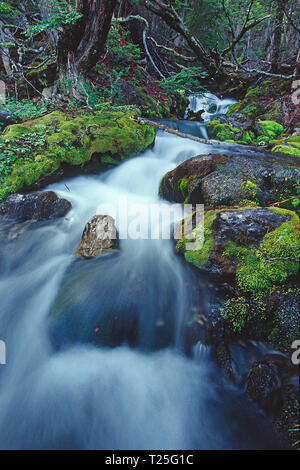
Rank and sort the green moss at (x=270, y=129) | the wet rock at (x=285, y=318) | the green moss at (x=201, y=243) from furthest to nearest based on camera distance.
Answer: the green moss at (x=270, y=129), the green moss at (x=201, y=243), the wet rock at (x=285, y=318)

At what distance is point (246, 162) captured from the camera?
158 inches

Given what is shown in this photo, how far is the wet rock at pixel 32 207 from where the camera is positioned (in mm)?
4180

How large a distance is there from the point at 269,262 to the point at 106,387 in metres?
2.26

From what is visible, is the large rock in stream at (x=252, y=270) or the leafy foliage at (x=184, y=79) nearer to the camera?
the large rock in stream at (x=252, y=270)

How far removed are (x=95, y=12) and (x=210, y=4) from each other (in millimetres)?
13040

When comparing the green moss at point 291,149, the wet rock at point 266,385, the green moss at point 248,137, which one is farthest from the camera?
the green moss at point 248,137

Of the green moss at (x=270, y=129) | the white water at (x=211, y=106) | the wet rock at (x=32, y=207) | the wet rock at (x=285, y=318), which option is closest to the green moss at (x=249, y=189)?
the wet rock at (x=285, y=318)

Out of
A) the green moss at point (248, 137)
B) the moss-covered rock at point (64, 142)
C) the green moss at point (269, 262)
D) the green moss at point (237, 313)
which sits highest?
the green moss at point (248, 137)

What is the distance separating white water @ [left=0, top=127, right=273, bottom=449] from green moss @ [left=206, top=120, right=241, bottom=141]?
662 centimetres

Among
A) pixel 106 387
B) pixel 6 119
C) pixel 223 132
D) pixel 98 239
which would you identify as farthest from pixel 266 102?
pixel 106 387

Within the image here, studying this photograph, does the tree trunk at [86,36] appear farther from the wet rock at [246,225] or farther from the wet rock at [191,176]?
the wet rock at [246,225]

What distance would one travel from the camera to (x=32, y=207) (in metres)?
4.23

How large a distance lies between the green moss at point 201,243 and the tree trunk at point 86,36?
624 cm
